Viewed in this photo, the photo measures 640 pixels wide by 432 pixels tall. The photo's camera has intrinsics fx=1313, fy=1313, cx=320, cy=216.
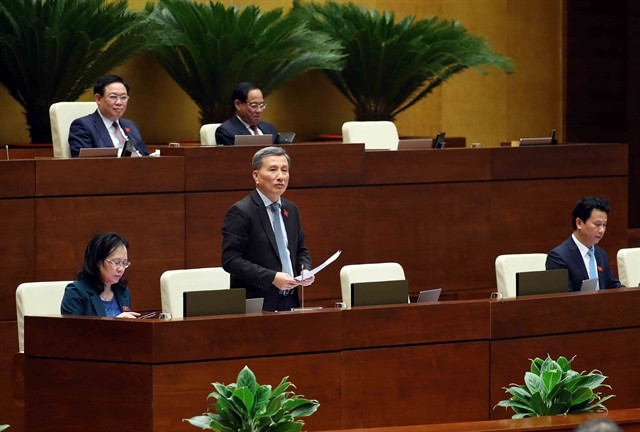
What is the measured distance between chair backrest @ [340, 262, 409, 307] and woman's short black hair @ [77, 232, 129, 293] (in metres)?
1.31

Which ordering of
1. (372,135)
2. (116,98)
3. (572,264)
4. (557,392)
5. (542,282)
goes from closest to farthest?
1. (557,392)
2. (542,282)
3. (572,264)
4. (116,98)
5. (372,135)

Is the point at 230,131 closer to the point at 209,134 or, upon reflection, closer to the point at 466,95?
the point at 209,134

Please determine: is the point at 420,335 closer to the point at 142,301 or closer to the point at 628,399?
the point at 628,399

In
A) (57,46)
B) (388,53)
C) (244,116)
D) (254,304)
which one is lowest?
(254,304)

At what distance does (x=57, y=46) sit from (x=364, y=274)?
360cm

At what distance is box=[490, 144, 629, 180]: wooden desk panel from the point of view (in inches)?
358

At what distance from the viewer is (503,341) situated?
20.4ft

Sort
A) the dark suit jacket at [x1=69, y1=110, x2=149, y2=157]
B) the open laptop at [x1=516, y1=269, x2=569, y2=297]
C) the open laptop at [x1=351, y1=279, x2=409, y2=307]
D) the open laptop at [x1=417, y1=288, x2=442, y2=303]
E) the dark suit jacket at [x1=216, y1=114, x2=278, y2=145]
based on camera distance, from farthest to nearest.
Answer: the dark suit jacket at [x1=216, y1=114, x2=278, y2=145] → the dark suit jacket at [x1=69, y1=110, x2=149, y2=157] → the open laptop at [x1=516, y1=269, x2=569, y2=297] → the open laptop at [x1=417, y1=288, x2=442, y2=303] → the open laptop at [x1=351, y1=279, x2=409, y2=307]

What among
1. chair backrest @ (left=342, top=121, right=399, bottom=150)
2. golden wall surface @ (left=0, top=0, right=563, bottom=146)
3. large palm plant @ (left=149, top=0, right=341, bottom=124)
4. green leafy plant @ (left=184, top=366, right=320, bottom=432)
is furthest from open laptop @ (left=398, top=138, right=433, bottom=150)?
green leafy plant @ (left=184, top=366, right=320, bottom=432)

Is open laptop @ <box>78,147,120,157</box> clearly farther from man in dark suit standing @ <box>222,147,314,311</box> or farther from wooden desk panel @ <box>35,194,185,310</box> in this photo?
man in dark suit standing @ <box>222,147,314,311</box>

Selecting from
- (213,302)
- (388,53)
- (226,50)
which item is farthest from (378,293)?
(388,53)

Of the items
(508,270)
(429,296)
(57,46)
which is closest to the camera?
(429,296)

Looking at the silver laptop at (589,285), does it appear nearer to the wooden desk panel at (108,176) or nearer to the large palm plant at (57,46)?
the wooden desk panel at (108,176)

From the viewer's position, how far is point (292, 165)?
8.31m
